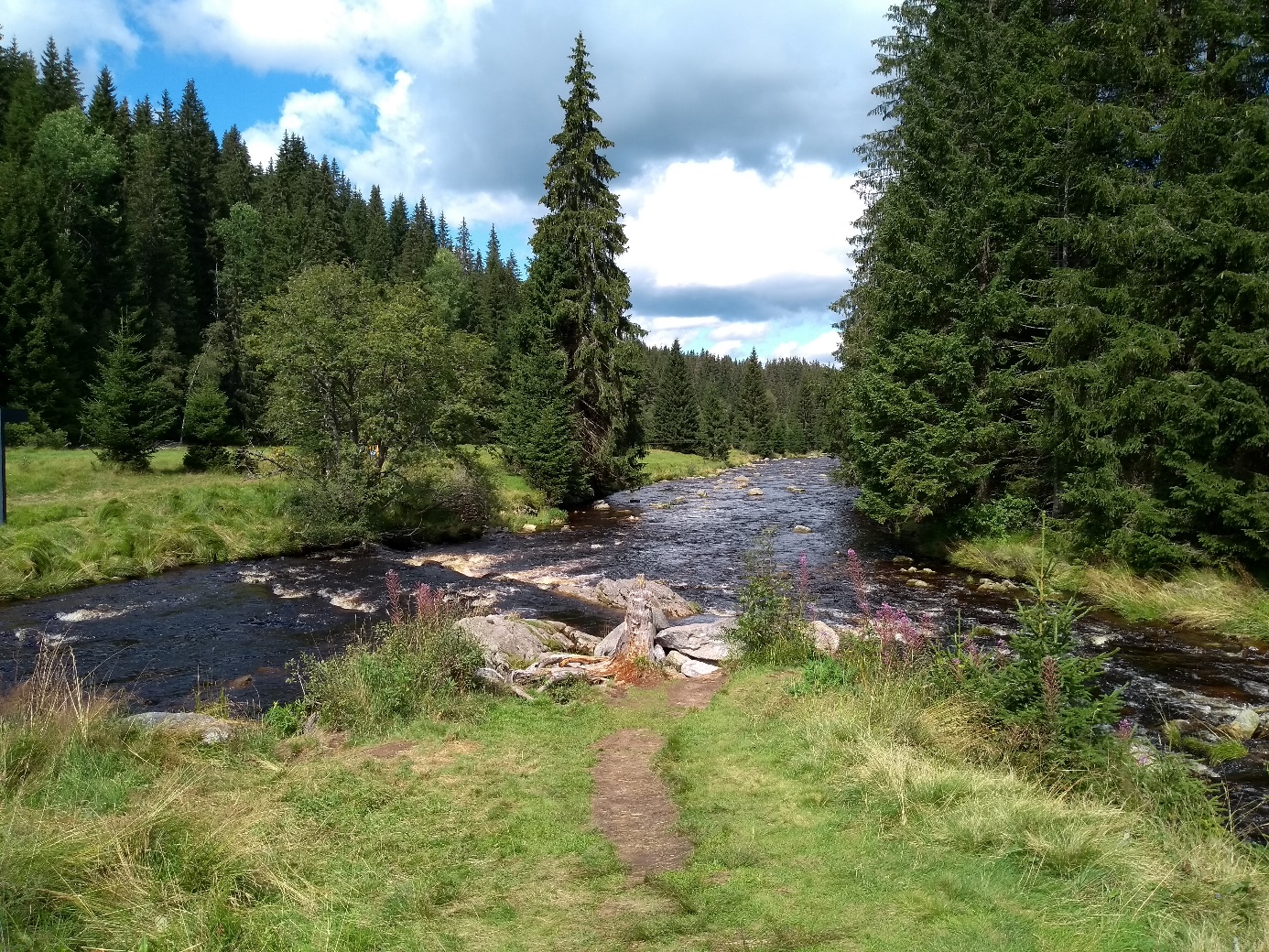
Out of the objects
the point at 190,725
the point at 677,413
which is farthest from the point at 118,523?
the point at 677,413

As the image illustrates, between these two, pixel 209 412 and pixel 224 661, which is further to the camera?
pixel 209 412

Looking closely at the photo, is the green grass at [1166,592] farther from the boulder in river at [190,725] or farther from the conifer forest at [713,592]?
the boulder in river at [190,725]

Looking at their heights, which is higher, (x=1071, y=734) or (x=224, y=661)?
(x=1071, y=734)

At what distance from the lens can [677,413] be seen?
75812 millimetres

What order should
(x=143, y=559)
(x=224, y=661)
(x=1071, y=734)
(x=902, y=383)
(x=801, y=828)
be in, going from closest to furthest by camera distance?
1. (x=801, y=828)
2. (x=1071, y=734)
3. (x=224, y=661)
4. (x=143, y=559)
5. (x=902, y=383)


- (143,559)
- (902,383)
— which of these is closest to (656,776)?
(902,383)

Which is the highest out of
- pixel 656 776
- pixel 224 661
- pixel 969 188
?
pixel 969 188

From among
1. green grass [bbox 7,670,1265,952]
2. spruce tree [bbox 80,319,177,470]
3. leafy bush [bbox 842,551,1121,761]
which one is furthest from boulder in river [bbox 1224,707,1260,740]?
spruce tree [bbox 80,319,177,470]

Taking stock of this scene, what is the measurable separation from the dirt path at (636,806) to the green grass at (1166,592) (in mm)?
11117

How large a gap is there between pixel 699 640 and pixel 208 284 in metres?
65.4

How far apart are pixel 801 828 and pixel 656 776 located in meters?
1.74

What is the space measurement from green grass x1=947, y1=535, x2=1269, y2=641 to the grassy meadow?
59.0ft

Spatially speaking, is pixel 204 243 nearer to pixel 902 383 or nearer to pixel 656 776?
Result: pixel 902 383

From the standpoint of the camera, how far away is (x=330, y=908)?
4.30m
